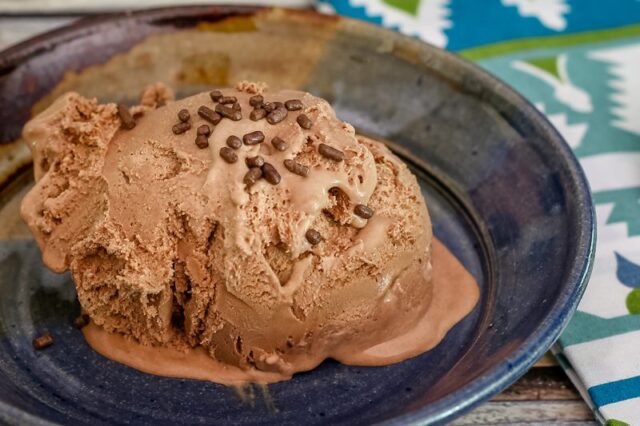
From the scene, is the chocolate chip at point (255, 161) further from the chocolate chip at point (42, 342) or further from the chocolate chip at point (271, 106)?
the chocolate chip at point (42, 342)

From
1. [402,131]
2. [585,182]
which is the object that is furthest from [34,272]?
[585,182]

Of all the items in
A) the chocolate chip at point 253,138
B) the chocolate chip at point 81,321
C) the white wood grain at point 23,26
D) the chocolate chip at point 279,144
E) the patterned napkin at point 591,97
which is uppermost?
the chocolate chip at point 253,138

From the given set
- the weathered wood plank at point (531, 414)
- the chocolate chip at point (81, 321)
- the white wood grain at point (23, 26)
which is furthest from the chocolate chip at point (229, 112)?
the white wood grain at point (23, 26)

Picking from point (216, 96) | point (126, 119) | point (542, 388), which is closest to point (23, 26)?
point (126, 119)

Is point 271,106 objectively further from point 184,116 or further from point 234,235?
point 234,235

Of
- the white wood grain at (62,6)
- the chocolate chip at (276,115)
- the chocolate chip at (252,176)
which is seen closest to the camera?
the chocolate chip at (252,176)

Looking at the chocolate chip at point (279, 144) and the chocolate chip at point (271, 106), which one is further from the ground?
the chocolate chip at point (271, 106)

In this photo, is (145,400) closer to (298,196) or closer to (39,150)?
(298,196)
